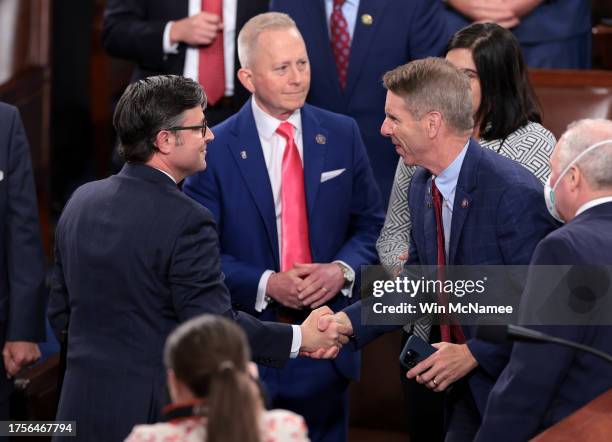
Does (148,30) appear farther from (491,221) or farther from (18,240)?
(491,221)

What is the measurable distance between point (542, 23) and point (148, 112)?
2565 millimetres

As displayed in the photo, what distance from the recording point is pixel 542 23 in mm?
4973

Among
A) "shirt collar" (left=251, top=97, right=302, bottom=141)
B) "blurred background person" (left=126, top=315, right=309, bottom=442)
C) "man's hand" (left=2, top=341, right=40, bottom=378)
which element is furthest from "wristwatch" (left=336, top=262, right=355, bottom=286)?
"blurred background person" (left=126, top=315, right=309, bottom=442)

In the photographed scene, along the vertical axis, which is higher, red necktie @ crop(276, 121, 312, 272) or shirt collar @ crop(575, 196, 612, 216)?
shirt collar @ crop(575, 196, 612, 216)

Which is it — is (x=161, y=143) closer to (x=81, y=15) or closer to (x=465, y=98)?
(x=465, y=98)

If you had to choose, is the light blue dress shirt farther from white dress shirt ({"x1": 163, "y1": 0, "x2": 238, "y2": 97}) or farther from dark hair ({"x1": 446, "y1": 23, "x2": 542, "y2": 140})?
white dress shirt ({"x1": 163, "y1": 0, "x2": 238, "y2": 97})

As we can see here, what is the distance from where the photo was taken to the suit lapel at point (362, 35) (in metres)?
4.39

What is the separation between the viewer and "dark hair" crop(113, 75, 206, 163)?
2.95m

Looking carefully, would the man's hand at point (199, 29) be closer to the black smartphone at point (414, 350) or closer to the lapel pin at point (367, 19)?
the lapel pin at point (367, 19)

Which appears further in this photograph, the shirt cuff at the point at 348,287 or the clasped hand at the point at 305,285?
the shirt cuff at the point at 348,287

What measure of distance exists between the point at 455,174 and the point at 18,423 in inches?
69.2

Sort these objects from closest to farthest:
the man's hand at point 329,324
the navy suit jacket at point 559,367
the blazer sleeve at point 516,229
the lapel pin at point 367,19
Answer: the navy suit jacket at point 559,367
the blazer sleeve at point 516,229
the man's hand at point 329,324
the lapel pin at point 367,19

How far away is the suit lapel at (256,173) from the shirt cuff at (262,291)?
101 millimetres

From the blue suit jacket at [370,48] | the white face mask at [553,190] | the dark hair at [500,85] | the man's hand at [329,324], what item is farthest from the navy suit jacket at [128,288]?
the blue suit jacket at [370,48]
